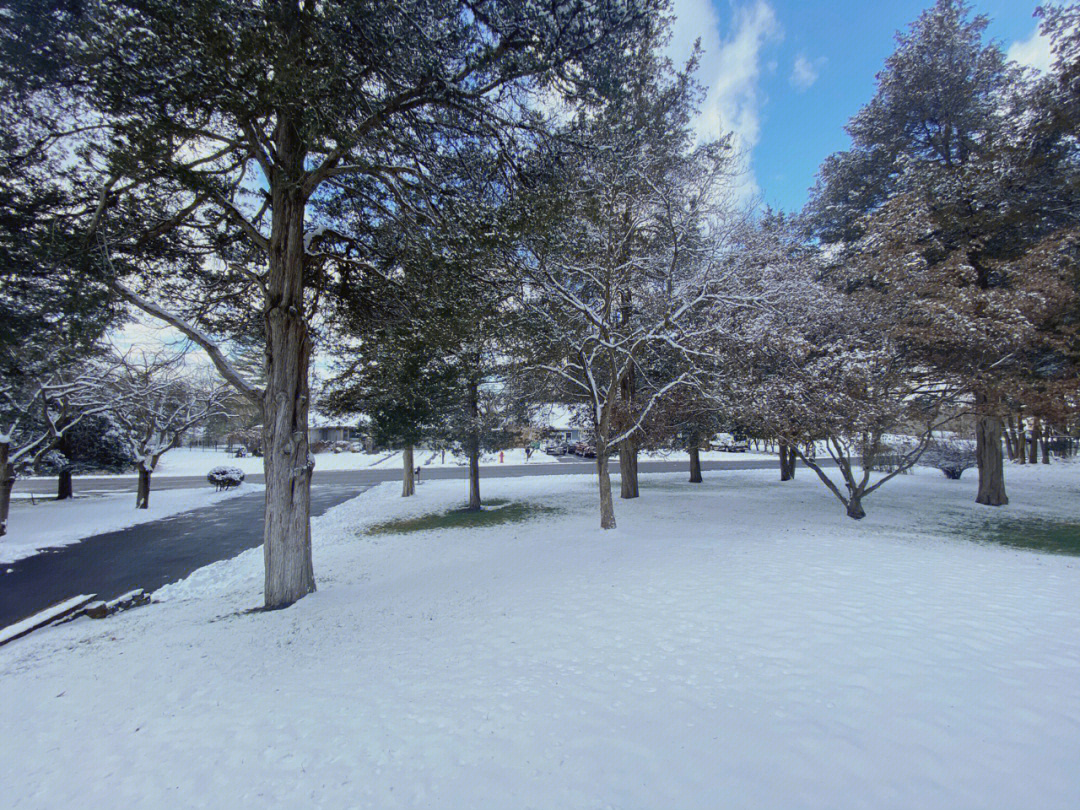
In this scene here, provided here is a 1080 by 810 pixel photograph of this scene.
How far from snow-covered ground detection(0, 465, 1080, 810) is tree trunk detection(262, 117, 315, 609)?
A: 0.58 metres

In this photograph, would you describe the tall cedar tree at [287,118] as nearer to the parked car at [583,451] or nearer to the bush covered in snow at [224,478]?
the bush covered in snow at [224,478]

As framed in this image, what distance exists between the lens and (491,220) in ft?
18.1

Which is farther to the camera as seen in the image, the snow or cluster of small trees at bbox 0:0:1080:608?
the snow

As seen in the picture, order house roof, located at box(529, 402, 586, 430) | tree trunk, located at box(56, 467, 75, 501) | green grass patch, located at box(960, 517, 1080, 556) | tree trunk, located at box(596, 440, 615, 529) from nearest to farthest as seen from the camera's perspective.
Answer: green grass patch, located at box(960, 517, 1080, 556) → tree trunk, located at box(596, 440, 615, 529) → house roof, located at box(529, 402, 586, 430) → tree trunk, located at box(56, 467, 75, 501)

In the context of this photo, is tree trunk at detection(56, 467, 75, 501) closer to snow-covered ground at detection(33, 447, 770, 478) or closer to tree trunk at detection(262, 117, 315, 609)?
snow-covered ground at detection(33, 447, 770, 478)

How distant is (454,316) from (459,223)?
48.7 inches

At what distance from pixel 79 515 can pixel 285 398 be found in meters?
15.2

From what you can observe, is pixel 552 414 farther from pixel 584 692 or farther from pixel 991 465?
pixel 584 692

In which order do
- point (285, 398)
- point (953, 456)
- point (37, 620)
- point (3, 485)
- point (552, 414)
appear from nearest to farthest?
point (37, 620)
point (285, 398)
point (3, 485)
point (552, 414)
point (953, 456)

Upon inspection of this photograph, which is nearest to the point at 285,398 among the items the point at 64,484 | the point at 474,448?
the point at 474,448

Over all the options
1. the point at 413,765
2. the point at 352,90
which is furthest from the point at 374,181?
the point at 413,765

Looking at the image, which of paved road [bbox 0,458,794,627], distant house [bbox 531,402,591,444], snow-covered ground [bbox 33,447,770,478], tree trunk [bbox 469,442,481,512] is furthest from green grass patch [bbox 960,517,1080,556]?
snow-covered ground [bbox 33,447,770,478]

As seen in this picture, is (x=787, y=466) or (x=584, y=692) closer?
(x=584, y=692)

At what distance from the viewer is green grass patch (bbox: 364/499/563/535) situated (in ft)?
38.0
